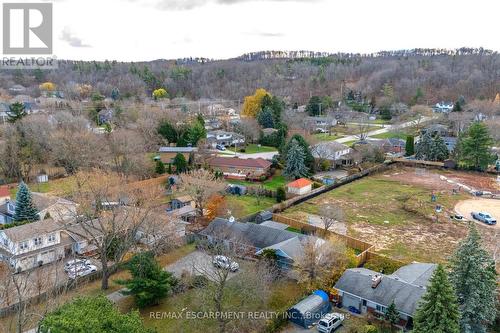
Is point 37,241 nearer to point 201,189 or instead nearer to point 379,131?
point 201,189

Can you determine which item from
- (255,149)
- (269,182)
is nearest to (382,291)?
(269,182)

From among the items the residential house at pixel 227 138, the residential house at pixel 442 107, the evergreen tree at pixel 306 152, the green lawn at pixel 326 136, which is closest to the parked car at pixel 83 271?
the evergreen tree at pixel 306 152

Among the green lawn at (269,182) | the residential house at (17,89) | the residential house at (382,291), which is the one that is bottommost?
the residential house at (382,291)

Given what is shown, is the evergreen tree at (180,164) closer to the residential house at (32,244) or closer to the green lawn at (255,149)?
the green lawn at (255,149)

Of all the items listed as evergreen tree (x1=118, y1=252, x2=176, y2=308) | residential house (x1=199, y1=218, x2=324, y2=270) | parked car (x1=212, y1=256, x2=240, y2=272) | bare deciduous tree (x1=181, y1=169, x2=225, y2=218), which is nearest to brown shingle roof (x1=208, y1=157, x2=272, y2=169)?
bare deciduous tree (x1=181, y1=169, x2=225, y2=218)

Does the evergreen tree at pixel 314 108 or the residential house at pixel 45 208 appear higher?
the evergreen tree at pixel 314 108
